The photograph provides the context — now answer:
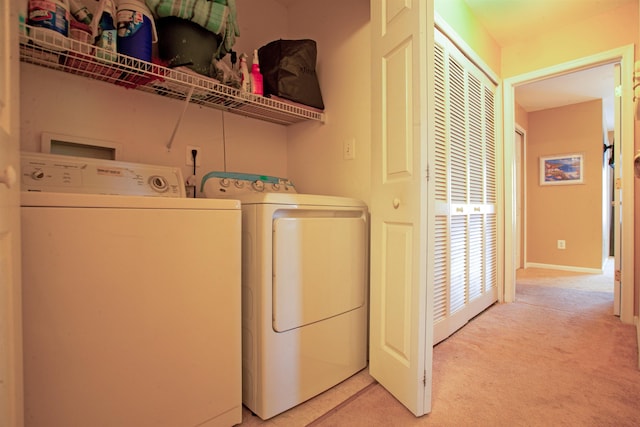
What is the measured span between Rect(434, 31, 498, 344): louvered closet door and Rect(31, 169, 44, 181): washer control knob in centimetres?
187

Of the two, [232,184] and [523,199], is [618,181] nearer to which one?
[523,199]

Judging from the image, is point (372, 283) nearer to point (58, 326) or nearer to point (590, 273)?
point (58, 326)

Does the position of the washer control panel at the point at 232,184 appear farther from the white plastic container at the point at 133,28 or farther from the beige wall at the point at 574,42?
the beige wall at the point at 574,42

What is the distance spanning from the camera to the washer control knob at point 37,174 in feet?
3.51

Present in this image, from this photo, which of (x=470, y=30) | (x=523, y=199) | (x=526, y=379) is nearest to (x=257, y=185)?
(x=526, y=379)

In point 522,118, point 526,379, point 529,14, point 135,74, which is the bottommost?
point 526,379

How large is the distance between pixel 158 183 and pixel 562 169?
4.94 meters

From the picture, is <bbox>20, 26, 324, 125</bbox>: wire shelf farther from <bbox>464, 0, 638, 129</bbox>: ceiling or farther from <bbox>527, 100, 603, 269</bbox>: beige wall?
<bbox>527, 100, 603, 269</bbox>: beige wall

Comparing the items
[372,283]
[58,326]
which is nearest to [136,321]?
[58,326]

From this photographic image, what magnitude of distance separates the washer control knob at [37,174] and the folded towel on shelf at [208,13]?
0.78m

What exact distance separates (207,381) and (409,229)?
3.09 ft

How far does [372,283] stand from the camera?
146 centimetres

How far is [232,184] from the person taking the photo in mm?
1618

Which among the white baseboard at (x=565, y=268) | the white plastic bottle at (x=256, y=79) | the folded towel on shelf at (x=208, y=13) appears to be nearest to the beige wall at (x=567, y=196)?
the white baseboard at (x=565, y=268)
